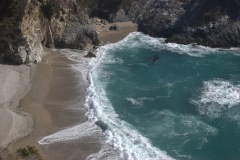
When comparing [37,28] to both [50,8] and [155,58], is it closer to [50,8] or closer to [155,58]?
[50,8]

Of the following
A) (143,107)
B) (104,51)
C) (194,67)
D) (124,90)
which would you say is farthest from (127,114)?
(104,51)

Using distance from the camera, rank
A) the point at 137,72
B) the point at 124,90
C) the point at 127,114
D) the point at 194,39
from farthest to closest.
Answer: the point at 194,39 → the point at 137,72 → the point at 124,90 → the point at 127,114

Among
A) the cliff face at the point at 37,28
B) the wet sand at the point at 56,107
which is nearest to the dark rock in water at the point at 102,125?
the wet sand at the point at 56,107

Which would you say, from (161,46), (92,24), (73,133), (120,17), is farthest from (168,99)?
(120,17)

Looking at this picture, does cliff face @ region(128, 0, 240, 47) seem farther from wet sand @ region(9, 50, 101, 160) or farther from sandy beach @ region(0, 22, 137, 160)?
sandy beach @ region(0, 22, 137, 160)

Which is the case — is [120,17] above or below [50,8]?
below

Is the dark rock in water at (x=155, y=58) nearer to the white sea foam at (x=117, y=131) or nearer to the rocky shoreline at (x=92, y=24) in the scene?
the rocky shoreline at (x=92, y=24)

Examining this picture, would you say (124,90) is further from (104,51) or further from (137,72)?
(104,51)
